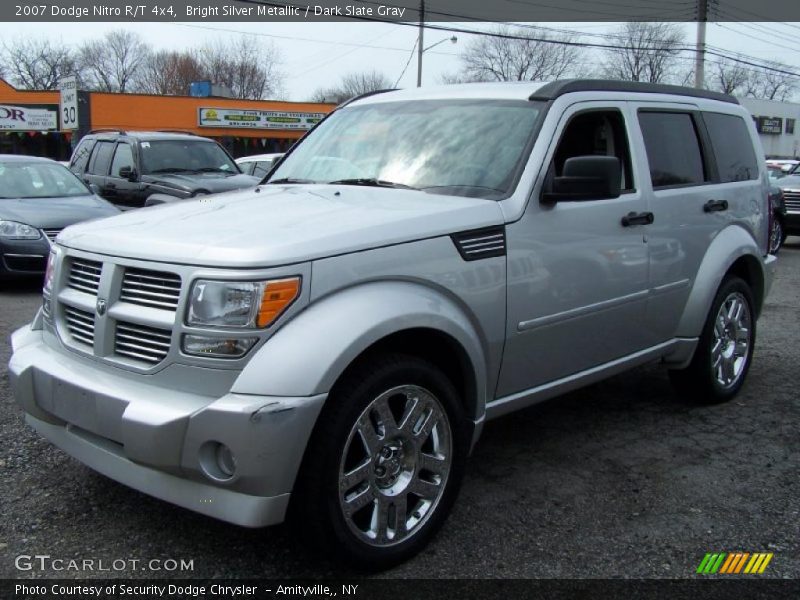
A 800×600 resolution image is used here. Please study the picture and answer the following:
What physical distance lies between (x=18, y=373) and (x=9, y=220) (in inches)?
239

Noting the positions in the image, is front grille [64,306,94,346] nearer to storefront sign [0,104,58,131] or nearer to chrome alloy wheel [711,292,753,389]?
chrome alloy wheel [711,292,753,389]

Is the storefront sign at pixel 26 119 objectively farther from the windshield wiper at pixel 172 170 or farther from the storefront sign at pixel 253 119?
the windshield wiper at pixel 172 170

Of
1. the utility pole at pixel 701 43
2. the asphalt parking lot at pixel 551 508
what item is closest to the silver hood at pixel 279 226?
the asphalt parking lot at pixel 551 508

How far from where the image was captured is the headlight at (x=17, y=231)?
28.2ft

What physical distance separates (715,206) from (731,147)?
0.65 m

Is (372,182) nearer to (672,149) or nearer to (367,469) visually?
(367,469)

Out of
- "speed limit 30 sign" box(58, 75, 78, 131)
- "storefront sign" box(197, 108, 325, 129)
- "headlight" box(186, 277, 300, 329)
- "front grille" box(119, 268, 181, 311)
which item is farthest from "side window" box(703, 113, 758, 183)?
"storefront sign" box(197, 108, 325, 129)

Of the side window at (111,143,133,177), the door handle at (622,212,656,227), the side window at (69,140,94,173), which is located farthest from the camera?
the side window at (69,140,94,173)

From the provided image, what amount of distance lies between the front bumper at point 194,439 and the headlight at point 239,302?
256 millimetres

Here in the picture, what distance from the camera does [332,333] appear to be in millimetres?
2773

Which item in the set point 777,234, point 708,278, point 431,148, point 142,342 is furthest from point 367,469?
point 777,234

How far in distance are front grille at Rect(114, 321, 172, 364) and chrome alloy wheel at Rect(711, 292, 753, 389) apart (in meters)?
3.48

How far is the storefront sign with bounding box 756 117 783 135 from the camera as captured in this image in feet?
198

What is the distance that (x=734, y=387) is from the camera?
526cm
